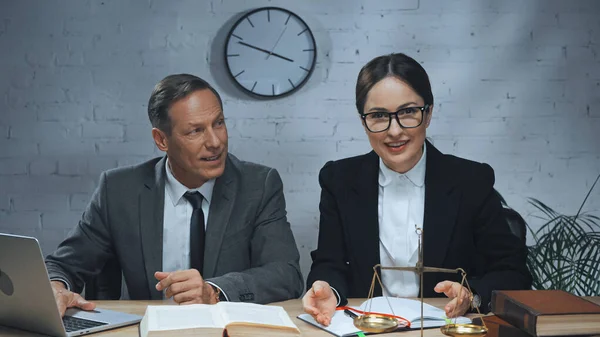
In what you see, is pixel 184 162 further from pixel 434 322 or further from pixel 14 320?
pixel 434 322

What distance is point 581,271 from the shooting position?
2.97m

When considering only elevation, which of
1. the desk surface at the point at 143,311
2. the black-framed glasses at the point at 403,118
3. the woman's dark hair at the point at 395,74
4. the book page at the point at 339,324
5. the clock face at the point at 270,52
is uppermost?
the clock face at the point at 270,52

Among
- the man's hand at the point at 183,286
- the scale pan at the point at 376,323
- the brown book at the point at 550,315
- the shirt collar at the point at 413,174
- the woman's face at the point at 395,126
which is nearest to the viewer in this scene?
the brown book at the point at 550,315

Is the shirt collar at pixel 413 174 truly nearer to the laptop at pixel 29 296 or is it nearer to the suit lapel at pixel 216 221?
the suit lapel at pixel 216 221

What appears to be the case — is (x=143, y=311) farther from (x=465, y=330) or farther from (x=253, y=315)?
(x=465, y=330)

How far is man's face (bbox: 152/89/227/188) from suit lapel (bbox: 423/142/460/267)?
698 millimetres

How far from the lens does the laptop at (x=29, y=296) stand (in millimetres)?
1553

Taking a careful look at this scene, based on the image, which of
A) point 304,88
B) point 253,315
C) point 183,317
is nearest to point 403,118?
point 253,315

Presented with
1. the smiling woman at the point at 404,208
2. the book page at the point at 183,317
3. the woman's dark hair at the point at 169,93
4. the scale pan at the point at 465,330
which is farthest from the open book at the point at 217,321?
the woman's dark hair at the point at 169,93

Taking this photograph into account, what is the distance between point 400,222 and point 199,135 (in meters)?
0.72

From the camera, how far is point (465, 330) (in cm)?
150

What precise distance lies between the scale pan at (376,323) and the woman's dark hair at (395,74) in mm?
848

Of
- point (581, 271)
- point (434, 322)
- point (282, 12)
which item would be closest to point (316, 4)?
point (282, 12)

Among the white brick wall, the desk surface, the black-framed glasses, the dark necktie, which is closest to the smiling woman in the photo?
the black-framed glasses
